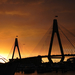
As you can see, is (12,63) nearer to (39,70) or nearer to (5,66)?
(5,66)

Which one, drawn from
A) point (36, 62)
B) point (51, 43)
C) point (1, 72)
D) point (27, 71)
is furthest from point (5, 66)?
point (36, 62)

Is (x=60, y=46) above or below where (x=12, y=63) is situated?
above

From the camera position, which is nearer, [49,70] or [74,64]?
[49,70]

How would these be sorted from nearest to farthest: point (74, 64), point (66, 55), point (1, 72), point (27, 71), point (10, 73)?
1. point (1, 72)
2. point (10, 73)
3. point (66, 55)
4. point (27, 71)
5. point (74, 64)

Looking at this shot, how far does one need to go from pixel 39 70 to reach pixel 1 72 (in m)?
87.0

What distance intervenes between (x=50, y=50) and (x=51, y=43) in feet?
6.78

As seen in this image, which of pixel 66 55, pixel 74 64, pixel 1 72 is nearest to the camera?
pixel 1 72

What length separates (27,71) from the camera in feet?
387

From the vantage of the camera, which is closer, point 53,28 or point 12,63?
point 12,63

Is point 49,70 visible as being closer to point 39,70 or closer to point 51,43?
point 39,70

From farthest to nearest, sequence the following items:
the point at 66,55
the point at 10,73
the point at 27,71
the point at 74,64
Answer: the point at 74,64, the point at 27,71, the point at 66,55, the point at 10,73

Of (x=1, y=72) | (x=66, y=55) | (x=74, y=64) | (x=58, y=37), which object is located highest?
(x=74, y=64)

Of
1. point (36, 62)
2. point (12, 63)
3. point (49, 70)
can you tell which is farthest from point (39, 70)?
point (12, 63)

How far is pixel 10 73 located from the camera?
1523 inches
